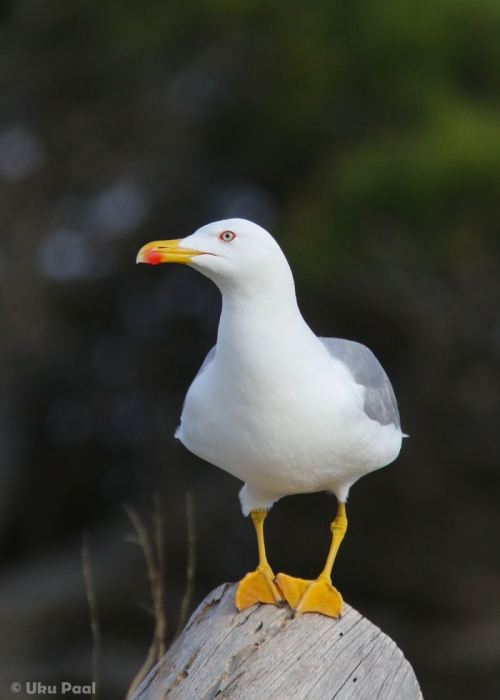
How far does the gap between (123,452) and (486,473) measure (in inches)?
97.3

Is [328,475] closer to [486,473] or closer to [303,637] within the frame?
[303,637]

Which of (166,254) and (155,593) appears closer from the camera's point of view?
(166,254)

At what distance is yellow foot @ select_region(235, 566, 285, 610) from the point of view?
2.70m

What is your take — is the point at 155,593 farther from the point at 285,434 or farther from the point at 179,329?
the point at 179,329

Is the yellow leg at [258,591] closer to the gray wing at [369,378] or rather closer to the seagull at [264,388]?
the seagull at [264,388]

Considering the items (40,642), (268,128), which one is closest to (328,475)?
(268,128)

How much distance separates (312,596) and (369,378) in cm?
63

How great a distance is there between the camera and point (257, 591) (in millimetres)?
2740

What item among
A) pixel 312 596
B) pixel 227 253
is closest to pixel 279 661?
pixel 312 596

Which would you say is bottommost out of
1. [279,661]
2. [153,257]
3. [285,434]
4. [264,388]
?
[279,661]

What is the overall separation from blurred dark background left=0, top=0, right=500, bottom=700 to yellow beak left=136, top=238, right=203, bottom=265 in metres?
2.73

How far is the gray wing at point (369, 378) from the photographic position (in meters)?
2.81

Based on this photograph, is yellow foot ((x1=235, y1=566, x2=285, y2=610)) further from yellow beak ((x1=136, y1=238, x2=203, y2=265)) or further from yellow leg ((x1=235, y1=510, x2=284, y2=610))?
yellow beak ((x1=136, y1=238, x2=203, y2=265))

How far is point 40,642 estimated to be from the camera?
6523mm
